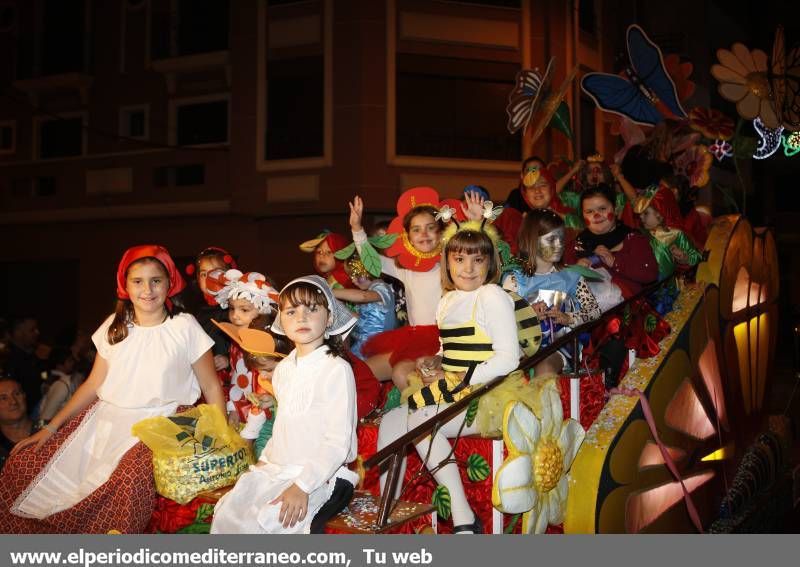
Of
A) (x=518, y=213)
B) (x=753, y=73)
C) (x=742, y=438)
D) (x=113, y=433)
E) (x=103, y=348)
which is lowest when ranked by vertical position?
(x=742, y=438)

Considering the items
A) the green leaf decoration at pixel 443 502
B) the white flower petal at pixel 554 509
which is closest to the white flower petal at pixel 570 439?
the white flower petal at pixel 554 509

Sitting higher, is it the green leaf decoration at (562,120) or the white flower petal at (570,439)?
the green leaf decoration at (562,120)

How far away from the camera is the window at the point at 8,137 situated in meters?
19.4

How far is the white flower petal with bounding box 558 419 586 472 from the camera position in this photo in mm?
4254

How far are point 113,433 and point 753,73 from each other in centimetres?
563

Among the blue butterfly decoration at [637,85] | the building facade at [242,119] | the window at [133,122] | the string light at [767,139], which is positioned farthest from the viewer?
the window at [133,122]

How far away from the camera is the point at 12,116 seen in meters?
19.5

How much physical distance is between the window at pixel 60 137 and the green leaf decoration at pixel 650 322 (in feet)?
53.1

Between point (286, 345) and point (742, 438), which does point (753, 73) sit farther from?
point (286, 345)

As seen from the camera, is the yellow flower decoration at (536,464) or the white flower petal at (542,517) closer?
the yellow flower decoration at (536,464)

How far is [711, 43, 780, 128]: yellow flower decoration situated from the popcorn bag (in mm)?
4923

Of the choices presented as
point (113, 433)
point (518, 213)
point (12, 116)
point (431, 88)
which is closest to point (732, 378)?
point (518, 213)

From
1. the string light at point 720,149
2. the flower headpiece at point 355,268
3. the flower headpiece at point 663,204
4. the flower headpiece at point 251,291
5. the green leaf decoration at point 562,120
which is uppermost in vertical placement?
the green leaf decoration at point 562,120

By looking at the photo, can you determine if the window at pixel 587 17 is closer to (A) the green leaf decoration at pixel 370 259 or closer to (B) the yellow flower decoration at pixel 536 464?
(A) the green leaf decoration at pixel 370 259
